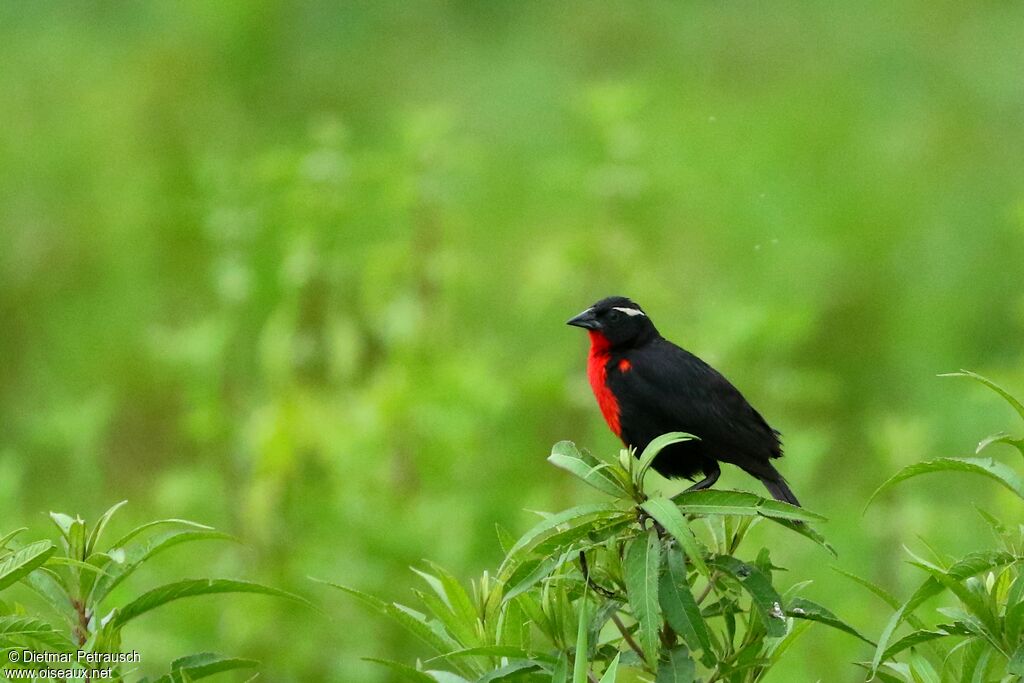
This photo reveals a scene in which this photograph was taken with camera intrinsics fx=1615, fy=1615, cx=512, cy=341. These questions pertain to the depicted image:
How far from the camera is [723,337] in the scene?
5652 mm

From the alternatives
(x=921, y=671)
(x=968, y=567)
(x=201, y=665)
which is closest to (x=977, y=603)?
(x=968, y=567)

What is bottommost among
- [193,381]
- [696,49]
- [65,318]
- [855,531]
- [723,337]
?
[855,531]

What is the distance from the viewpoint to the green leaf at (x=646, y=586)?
2.07 m

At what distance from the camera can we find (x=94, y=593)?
228 centimetres

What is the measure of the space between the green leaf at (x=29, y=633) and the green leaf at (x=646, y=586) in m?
0.78

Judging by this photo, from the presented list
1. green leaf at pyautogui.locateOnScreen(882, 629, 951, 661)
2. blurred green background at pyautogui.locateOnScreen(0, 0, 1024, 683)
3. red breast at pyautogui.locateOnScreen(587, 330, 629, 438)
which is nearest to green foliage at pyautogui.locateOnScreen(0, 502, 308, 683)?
green leaf at pyautogui.locateOnScreen(882, 629, 951, 661)

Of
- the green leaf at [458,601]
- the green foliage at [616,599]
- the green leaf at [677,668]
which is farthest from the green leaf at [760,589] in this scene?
the green leaf at [458,601]

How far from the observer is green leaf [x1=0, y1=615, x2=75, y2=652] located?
213cm

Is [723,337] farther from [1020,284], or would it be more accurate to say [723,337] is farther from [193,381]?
[1020,284]

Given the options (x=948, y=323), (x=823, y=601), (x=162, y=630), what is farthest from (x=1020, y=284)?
(x=162, y=630)

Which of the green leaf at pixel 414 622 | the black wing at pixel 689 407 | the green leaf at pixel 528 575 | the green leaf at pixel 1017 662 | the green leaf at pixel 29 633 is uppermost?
the black wing at pixel 689 407

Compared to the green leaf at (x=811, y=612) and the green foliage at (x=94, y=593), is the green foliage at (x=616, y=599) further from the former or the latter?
the green foliage at (x=94, y=593)

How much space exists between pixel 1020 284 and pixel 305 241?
3.97 m

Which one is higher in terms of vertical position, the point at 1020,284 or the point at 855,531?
the point at 1020,284
